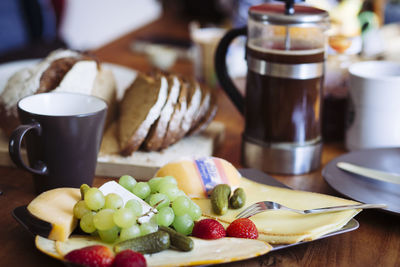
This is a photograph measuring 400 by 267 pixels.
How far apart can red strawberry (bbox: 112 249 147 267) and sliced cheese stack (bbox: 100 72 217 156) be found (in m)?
0.41

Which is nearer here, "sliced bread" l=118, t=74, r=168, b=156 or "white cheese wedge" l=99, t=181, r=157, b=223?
"white cheese wedge" l=99, t=181, r=157, b=223

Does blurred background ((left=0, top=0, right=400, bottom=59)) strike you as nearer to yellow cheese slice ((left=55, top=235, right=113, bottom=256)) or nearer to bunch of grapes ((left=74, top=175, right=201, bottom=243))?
bunch of grapes ((left=74, top=175, right=201, bottom=243))

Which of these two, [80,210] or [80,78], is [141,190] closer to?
[80,210]

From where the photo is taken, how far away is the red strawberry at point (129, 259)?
0.55 metres

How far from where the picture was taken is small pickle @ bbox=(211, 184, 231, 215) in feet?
2.38

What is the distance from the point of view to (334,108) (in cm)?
109

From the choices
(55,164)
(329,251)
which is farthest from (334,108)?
(55,164)

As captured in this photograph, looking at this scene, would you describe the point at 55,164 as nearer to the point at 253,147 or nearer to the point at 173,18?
the point at 253,147

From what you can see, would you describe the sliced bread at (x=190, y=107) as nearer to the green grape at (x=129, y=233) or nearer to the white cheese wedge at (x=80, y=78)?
the white cheese wedge at (x=80, y=78)

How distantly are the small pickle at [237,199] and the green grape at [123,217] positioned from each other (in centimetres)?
19

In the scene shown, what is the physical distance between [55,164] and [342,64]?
0.68m

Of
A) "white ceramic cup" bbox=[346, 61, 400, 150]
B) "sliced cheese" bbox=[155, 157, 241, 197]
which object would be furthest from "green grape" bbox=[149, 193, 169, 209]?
"white ceramic cup" bbox=[346, 61, 400, 150]

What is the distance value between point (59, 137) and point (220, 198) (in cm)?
25

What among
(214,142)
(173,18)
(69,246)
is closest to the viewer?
(69,246)
